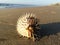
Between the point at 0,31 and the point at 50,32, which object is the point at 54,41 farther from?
the point at 0,31

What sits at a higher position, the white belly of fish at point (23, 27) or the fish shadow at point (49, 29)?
the white belly of fish at point (23, 27)

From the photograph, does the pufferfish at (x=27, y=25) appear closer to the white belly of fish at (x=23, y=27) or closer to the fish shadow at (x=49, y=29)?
the white belly of fish at (x=23, y=27)

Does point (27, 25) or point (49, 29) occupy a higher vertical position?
point (27, 25)

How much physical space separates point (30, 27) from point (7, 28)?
233 cm

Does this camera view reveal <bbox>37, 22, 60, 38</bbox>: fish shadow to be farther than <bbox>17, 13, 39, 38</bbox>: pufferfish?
Yes

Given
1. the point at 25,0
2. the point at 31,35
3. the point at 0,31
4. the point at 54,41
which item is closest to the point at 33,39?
the point at 31,35

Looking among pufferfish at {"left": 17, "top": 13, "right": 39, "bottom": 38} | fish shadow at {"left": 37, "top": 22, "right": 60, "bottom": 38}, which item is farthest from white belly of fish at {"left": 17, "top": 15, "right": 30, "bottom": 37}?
fish shadow at {"left": 37, "top": 22, "right": 60, "bottom": 38}

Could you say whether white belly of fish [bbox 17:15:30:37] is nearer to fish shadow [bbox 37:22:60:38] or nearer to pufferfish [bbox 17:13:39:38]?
pufferfish [bbox 17:13:39:38]

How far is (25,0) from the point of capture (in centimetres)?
2689

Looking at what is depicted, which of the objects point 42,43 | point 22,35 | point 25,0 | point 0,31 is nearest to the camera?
point 42,43

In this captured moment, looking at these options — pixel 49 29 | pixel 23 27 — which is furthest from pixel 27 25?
pixel 49 29

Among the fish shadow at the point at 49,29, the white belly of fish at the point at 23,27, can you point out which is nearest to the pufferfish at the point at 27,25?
the white belly of fish at the point at 23,27

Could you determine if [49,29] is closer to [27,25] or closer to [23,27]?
[23,27]

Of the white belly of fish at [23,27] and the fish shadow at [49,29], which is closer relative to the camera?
the white belly of fish at [23,27]
